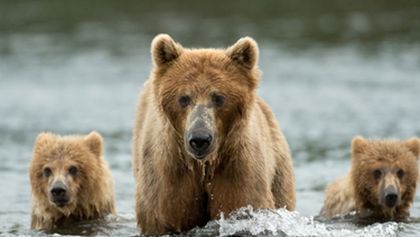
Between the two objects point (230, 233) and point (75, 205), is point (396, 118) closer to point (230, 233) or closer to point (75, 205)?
point (75, 205)

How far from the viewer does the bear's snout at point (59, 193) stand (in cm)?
1110

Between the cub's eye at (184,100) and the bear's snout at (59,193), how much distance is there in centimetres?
310

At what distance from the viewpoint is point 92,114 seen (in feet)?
67.9

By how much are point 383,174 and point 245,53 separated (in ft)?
12.7

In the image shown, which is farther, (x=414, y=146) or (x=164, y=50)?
(x=414, y=146)

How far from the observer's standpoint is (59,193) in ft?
36.6

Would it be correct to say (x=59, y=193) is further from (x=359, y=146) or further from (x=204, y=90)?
(x=359, y=146)

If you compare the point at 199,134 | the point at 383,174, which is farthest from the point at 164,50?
the point at 383,174

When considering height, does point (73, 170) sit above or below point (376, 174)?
above

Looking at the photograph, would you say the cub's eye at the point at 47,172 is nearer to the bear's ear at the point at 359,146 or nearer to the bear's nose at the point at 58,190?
the bear's nose at the point at 58,190

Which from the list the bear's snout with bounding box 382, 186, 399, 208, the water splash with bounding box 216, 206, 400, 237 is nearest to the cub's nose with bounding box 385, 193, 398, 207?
the bear's snout with bounding box 382, 186, 399, 208

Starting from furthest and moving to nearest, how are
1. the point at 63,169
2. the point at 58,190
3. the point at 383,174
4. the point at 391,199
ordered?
the point at 383,174, the point at 391,199, the point at 63,169, the point at 58,190

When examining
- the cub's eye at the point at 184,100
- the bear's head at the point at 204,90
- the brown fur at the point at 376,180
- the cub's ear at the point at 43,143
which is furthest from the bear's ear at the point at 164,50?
the brown fur at the point at 376,180

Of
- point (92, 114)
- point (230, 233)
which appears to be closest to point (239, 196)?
point (230, 233)
